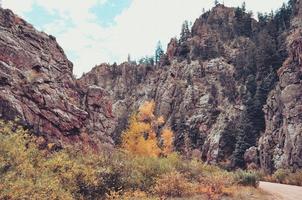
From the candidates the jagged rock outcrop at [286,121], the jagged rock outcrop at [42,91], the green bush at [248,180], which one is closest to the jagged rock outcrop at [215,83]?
the jagged rock outcrop at [286,121]

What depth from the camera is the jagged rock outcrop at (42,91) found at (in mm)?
26312

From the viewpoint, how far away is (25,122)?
25.7 meters

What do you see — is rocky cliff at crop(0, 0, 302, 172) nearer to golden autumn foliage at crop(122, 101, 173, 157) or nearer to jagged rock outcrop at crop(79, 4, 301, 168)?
jagged rock outcrop at crop(79, 4, 301, 168)

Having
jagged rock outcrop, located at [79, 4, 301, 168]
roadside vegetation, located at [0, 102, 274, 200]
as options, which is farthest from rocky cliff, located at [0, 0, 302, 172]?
roadside vegetation, located at [0, 102, 274, 200]

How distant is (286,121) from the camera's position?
4728 centimetres

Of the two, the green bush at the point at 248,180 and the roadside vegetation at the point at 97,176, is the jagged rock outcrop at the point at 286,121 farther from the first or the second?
the roadside vegetation at the point at 97,176

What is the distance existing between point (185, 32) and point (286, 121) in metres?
67.8

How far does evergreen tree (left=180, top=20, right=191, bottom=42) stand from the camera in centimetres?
10723

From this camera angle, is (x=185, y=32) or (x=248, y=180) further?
(x=185, y=32)

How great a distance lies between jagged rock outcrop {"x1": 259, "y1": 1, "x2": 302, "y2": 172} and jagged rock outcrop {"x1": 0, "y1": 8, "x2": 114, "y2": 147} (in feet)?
73.9

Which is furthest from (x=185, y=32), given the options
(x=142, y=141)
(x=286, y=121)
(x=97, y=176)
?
(x=97, y=176)

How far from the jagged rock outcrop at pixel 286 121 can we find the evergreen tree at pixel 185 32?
177 ft

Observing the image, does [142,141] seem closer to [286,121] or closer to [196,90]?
[286,121]

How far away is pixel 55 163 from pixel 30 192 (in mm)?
4677
